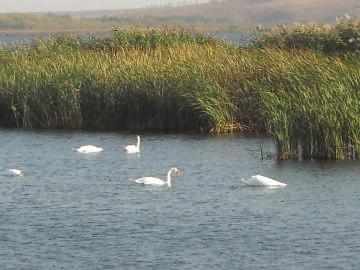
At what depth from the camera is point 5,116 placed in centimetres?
3012

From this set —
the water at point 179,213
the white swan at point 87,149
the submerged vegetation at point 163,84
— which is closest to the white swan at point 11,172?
the water at point 179,213

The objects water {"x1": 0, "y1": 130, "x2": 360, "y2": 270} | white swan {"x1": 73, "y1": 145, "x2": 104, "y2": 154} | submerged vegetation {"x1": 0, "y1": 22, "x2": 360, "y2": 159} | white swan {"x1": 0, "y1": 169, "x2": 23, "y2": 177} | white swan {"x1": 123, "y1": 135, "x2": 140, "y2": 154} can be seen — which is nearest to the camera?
water {"x1": 0, "y1": 130, "x2": 360, "y2": 270}

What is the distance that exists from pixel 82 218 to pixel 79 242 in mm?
1641

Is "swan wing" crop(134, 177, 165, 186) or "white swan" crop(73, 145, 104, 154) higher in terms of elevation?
"swan wing" crop(134, 177, 165, 186)

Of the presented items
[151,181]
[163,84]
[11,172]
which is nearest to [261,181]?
[151,181]

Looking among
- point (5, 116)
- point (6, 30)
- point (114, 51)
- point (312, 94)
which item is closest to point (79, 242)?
point (312, 94)

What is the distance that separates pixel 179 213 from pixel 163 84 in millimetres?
10707

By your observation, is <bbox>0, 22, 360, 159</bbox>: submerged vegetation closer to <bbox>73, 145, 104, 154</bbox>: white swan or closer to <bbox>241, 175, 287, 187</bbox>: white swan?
<bbox>73, 145, 104, 154</bbox>: white swan

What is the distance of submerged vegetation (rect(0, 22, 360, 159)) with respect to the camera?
26672 millimetres

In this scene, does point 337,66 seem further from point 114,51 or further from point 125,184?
point 114,51

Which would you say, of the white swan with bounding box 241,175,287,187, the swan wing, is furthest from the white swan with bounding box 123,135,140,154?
the white swan with bounding box 241,175,287,187

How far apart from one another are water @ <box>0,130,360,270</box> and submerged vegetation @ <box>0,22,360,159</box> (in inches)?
76.7

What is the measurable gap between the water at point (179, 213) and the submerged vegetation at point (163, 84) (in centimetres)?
195

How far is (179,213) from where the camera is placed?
17969 mm
